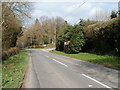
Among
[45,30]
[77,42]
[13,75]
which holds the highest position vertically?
[45,30]

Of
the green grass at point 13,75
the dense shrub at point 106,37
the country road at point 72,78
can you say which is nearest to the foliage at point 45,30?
the dense shrub at point 106,37

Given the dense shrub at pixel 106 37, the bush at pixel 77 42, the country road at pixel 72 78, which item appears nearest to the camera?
the country road at pixel 72 78

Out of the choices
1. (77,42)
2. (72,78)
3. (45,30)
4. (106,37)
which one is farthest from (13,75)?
(45,30)

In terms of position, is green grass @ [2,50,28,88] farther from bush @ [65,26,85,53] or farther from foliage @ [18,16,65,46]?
foliage @ [18,16,65,46]

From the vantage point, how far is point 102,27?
25.1 metres

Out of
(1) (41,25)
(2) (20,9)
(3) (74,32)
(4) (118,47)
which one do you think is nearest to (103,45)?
(4) (118,47)

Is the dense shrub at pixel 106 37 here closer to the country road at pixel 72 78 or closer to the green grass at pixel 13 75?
the country road at pixel 72 78

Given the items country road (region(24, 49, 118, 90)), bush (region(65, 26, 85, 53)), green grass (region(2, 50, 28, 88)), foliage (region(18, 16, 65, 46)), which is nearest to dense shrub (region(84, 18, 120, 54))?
bush (region(65, 26, 85, 53))

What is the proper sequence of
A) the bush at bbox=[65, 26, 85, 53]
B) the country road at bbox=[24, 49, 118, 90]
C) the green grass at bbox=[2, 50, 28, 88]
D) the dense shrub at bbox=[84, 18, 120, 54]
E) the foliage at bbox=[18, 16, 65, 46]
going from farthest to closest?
the foliage at bbox=[18, 16, 65, 46]
the bush at bbox=[65, 26, 85, 53]
the dense shrub at bbox=[84, 18, 120, 54]
the green grass at bbox=[2, 50, 28, 88]
the country road at bbox=[24, 49, 118, 90]

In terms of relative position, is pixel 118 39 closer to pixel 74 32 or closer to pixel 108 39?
pixel 108 39

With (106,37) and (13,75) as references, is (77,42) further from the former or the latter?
(13,75)

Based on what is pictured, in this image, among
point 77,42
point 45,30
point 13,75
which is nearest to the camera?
point 13,75

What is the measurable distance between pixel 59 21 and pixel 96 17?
39970 millimetres

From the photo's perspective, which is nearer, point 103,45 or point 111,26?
point 111,26
